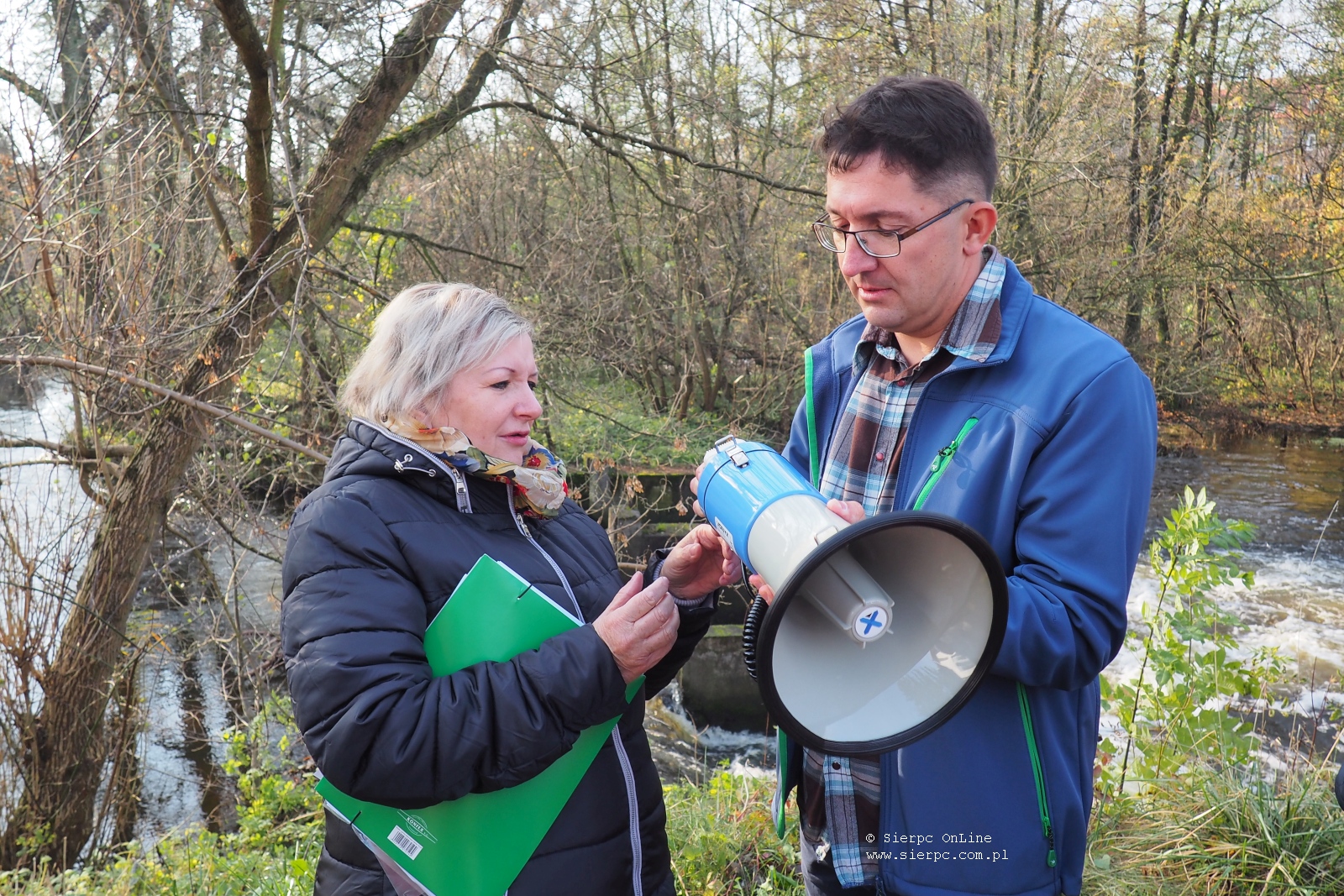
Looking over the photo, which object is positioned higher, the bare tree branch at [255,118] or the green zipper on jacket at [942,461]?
the bare tree branch at [255,118]

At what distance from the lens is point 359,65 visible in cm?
563

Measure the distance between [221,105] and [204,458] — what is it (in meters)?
2.06

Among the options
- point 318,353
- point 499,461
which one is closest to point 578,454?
point 318,353

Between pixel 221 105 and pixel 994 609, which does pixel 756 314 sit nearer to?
pixel 221 105

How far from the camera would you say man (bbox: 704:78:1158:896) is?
1470 millimetres

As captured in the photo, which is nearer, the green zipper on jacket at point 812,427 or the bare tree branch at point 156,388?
the green zipper on jacket at point 812,427

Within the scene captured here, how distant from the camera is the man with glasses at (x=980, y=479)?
57.9 inches

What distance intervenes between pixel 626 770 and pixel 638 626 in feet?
1.15

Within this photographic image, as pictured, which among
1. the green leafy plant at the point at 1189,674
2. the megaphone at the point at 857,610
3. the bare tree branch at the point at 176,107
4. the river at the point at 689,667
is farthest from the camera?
the river at the point at 689,667

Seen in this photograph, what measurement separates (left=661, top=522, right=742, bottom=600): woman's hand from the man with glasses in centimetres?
29

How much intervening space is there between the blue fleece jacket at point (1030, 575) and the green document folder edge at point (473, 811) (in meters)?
0.64

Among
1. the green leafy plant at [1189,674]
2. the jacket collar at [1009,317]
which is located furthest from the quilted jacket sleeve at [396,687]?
the green leafy plant at [1189,674]

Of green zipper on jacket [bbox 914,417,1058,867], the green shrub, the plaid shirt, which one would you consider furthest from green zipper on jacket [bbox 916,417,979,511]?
the green shrub

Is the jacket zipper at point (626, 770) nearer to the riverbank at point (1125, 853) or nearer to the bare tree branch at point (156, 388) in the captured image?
the riverbank at point (1125, 853)
